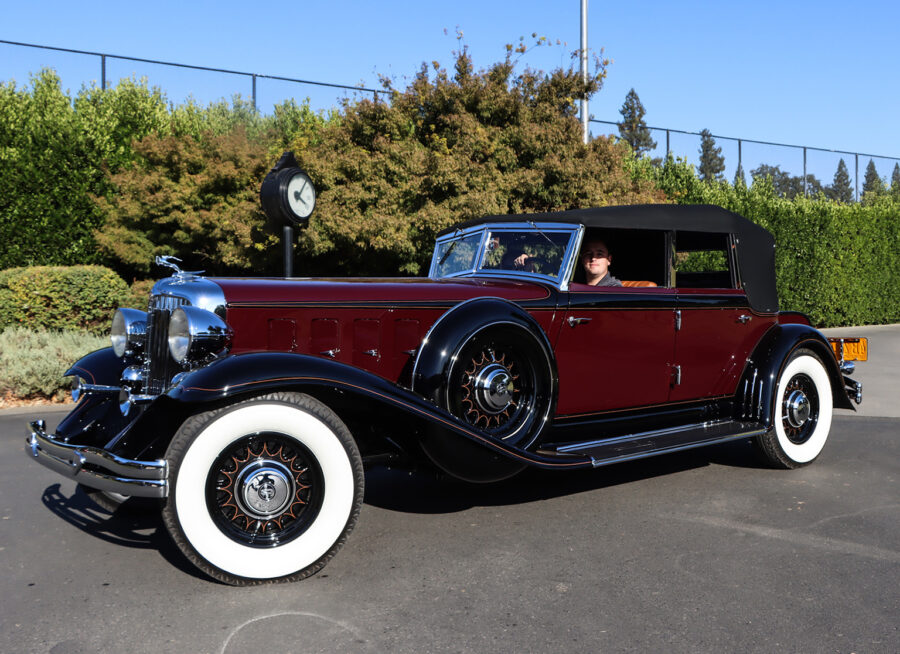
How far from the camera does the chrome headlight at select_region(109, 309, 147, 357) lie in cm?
417

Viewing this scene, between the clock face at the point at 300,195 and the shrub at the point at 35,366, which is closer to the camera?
the shrub at the point at 35,366

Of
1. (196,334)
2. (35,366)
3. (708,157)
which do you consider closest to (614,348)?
(196,334)

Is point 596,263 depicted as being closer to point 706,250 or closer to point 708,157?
point 706,250

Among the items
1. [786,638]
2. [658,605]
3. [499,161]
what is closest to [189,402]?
[658,605]

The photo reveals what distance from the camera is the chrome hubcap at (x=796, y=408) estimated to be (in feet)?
17.1

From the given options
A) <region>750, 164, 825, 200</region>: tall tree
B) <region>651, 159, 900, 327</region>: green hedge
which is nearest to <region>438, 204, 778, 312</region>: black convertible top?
<region>651, 159, 900, 327</region>: green hedge

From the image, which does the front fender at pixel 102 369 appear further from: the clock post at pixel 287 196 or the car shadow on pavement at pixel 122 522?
the clock post at pixel 287 196

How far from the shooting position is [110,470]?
3.04 metres

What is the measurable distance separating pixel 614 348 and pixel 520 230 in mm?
935

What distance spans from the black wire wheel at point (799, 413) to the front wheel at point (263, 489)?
3.12m

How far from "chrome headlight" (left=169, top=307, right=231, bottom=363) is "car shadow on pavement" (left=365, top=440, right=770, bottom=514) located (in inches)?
45.3

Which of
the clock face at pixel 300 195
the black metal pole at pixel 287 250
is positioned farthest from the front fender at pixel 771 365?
the clock face at pixel 300 195

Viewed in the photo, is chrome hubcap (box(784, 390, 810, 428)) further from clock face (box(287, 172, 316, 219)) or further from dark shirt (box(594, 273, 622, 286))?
clock face (box(287, 172, 316, 219))

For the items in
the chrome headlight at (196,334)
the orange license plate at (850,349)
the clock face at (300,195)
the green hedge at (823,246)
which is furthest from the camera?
the green hedge at (823,246)
